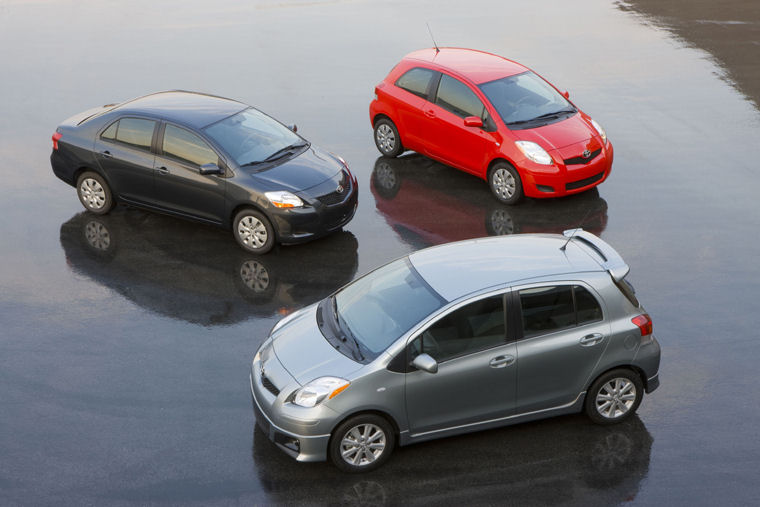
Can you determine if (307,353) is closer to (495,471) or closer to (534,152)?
(495,471)

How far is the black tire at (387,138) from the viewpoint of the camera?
50.0 feet

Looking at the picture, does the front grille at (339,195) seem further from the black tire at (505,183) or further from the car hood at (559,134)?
the car hood at (559,134)

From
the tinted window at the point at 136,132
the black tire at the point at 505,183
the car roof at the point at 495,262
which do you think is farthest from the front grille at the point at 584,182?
the tinted window at the point at 136,132

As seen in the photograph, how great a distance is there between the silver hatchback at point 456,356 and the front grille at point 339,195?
3455 millimetres

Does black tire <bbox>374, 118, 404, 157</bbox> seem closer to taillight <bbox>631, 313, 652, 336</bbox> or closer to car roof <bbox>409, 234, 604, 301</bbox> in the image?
car roof <bbox>409, 234, 604, 301</bbox>

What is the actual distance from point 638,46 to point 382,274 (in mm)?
14435

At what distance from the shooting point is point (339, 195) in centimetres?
1237

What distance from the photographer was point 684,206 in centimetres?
1343

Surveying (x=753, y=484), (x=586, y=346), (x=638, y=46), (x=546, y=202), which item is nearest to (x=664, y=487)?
(x=753, y=484)

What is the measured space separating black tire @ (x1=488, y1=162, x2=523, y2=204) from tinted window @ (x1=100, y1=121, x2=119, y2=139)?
5439 mm

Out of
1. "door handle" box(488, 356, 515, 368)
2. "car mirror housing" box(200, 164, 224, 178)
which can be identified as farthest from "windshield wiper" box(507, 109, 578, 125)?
"door handle" box(488, 356, 515, 368)

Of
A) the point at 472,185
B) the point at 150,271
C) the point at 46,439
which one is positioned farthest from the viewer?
the point at 472,185

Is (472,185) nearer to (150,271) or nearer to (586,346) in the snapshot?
(150,271)

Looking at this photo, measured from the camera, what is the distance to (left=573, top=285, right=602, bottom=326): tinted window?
8.38m
